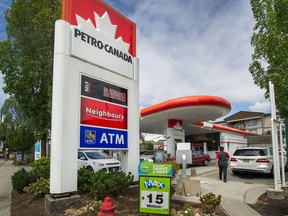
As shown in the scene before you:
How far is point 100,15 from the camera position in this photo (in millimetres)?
8227

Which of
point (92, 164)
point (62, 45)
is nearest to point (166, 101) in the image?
point (92, 164)

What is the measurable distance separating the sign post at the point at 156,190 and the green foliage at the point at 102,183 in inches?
55.7

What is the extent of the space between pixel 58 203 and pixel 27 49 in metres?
10.3

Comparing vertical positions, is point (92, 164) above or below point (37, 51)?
below

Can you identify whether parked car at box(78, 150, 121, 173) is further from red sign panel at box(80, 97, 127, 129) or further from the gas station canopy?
red sign panel at box(80, 97, 127, 129)

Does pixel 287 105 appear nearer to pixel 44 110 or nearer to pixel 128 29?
pixel 128 29

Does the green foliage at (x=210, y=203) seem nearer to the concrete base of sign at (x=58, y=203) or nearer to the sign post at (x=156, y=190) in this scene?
the sign post at (x=156, y=190)

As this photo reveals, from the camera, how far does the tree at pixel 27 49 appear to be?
13.6 metres

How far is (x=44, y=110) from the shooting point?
14.5 meters

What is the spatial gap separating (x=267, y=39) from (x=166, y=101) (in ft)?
30.4

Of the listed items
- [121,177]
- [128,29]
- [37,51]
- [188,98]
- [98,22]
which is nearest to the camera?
[121,177]

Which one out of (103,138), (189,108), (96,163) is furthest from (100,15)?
(189,108)

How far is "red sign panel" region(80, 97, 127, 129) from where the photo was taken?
283 inches

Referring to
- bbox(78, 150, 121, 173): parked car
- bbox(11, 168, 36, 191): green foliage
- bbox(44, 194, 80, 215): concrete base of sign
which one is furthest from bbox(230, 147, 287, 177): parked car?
bbox(11, 168, 36, 191): green foliage
